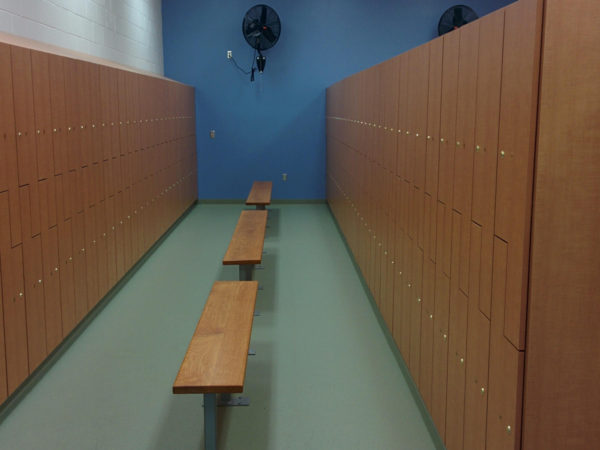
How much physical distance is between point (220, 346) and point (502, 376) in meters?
1.29

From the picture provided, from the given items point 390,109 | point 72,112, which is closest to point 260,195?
point 72,112

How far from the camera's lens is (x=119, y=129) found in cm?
511

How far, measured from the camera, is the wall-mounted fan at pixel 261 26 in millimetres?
8570

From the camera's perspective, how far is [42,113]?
3449 mm

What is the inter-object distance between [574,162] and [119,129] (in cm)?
419

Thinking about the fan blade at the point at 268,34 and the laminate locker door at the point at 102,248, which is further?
the fan blade at the point at 268,34

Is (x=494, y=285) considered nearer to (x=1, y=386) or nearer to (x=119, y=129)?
(x=1, y=386)

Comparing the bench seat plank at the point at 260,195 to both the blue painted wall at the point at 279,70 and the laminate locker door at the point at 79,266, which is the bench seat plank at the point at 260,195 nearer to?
the blue painted wall at the point at 279,70

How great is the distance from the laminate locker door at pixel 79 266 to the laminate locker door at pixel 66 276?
6 centimetres

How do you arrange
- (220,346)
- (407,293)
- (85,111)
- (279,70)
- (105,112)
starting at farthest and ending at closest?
(279,70), (105,112), (85,111), (407,293), (220,346)

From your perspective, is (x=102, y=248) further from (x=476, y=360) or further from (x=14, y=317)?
(x=476, y=360)

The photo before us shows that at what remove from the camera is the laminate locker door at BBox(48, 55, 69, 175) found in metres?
3.62

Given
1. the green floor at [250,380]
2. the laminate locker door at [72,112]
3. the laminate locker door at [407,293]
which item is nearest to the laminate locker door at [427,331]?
the green floor at [250,380]

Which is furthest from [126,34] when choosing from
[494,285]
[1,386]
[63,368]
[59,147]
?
[494,285]
